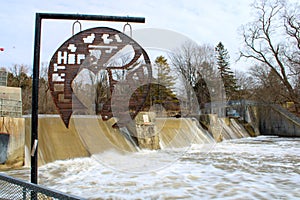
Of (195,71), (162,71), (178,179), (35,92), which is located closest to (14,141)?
(178,179)

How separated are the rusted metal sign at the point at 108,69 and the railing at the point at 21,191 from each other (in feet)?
2.46

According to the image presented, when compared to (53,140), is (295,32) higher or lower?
higher

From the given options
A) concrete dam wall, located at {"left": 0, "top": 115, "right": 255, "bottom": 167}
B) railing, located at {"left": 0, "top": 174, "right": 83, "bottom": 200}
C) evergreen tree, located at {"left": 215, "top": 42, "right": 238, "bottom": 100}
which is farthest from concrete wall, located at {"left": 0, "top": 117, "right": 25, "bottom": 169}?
evergreen tree, located at {"left": 215, "top": 42, "right": 238, "bottom": 100}

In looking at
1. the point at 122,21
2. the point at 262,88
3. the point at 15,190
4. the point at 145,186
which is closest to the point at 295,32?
the point at 262,88

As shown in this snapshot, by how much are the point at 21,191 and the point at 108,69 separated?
4.14 feet

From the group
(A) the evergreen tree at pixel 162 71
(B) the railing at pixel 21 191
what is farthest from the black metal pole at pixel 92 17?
(A) the evergreen tree at pixel 162 71

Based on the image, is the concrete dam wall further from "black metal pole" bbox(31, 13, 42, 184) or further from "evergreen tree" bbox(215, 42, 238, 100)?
"evergreen tree" bbox(215, 42, 238, 100)

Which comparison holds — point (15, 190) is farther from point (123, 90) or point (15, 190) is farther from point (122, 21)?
point (122, 21)

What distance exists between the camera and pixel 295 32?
20.2 meters

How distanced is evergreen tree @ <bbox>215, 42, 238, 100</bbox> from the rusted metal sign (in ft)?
90.5

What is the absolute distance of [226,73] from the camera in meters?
35.5

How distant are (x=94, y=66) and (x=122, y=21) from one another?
2.11ft

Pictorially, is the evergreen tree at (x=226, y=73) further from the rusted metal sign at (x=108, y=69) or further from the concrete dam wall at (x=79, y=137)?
the rusted metal sign at (x=108, y=69)

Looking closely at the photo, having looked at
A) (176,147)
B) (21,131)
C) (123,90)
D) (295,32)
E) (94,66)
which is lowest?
(176,147)
